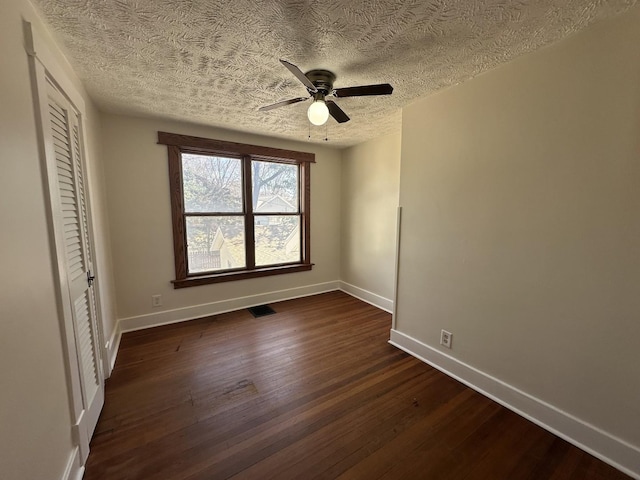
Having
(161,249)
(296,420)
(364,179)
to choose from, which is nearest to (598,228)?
(296,420)

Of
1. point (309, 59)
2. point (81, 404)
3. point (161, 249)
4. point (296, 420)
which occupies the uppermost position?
point (309, 59)

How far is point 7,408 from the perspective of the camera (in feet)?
2.75

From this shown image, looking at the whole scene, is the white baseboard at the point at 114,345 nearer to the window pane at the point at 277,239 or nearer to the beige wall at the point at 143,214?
the beige wall at the point at 143,214

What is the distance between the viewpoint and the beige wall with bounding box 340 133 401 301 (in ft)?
11.1

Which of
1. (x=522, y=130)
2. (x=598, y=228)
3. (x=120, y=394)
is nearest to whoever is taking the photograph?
(x=598, y=228)

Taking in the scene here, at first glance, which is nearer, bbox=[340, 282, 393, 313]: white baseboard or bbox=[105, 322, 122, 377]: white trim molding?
bbox=[105, 322, 122, 377]: white trim molding

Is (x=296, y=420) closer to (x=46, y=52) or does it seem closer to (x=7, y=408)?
(x=7, y=408)

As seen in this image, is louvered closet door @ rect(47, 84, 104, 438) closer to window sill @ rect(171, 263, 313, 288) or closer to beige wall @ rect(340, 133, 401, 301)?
window sill @ rect(171, 263, 313, 288)

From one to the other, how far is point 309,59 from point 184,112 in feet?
5.29

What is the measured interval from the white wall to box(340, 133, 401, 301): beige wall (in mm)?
3128

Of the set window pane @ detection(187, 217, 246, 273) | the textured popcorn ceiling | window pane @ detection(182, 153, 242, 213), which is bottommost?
window pane @ detection(187, 217, 246, 273)

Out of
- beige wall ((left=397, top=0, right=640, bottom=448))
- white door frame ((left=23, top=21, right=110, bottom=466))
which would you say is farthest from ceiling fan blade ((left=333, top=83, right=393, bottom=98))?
white door frame ((left=23, top=21, right=110, bottom=466))

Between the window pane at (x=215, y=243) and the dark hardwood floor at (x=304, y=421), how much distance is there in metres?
1.01

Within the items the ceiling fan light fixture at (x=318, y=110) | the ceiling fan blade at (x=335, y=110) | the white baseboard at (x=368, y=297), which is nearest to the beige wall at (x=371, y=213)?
the white baseboard at (x=368, y=297)
